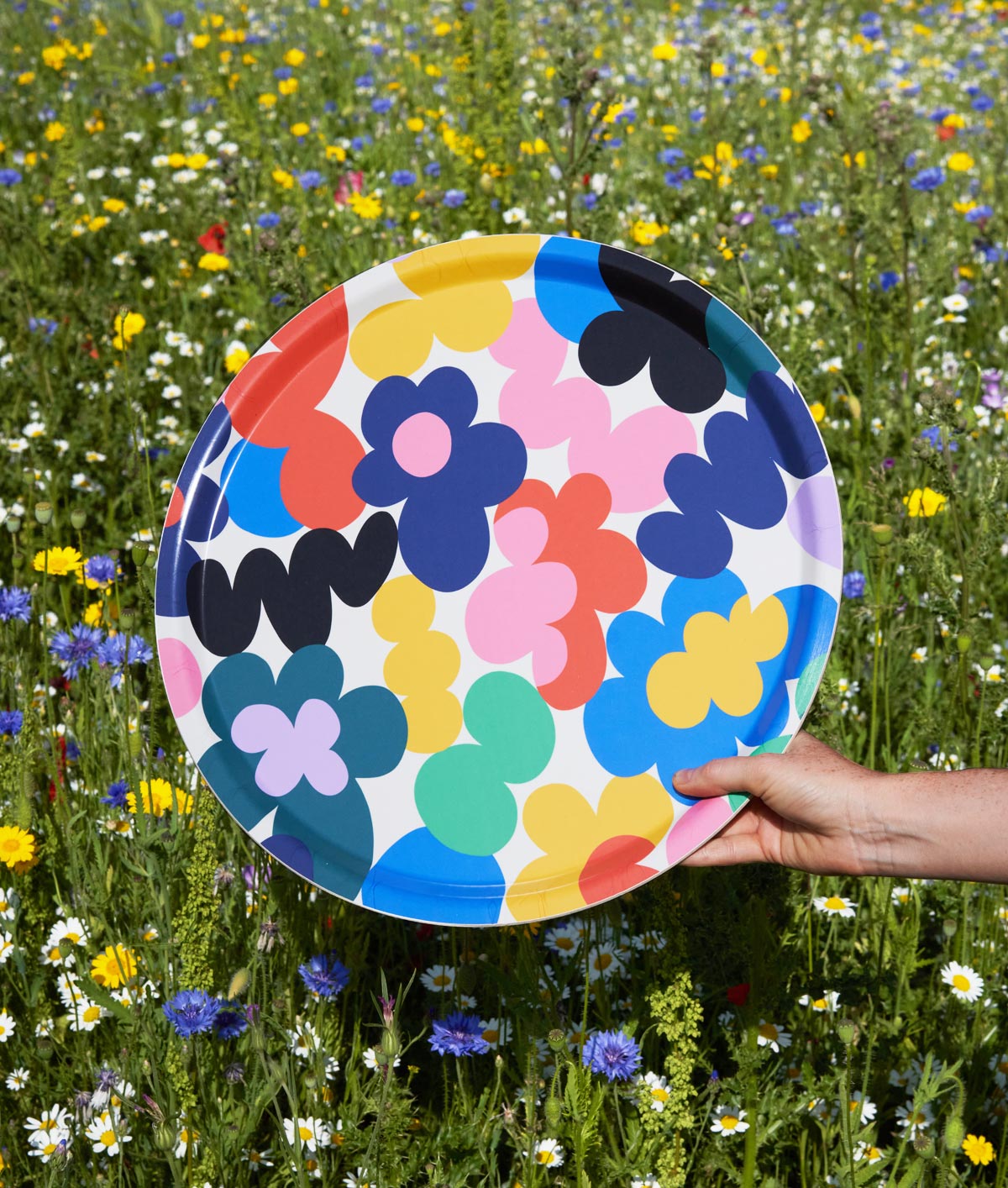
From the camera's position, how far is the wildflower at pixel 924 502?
2.17 meters

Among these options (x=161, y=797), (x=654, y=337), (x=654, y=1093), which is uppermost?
(x=654, y=337)

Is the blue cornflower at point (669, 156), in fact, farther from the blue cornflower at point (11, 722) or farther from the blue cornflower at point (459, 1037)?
the blue cornflower at point (459, 1037)

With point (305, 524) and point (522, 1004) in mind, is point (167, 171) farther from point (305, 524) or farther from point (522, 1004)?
point (522, 1004)

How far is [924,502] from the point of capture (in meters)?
2.23

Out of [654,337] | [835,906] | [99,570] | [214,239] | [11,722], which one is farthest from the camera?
[214,239]

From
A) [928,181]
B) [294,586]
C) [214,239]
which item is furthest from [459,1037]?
[928,181]

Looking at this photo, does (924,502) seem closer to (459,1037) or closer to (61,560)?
(459,1037)

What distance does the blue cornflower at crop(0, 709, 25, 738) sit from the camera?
74.8 inches

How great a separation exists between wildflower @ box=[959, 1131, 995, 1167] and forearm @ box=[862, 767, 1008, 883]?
0.44 meters

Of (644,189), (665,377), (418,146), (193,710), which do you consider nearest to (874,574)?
(665,377)

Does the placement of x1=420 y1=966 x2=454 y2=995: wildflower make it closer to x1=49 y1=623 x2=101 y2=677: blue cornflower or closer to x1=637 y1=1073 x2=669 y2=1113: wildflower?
x1=637 y1=1073 x2=669 y2=1113: wildflower

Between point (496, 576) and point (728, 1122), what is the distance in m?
0.82

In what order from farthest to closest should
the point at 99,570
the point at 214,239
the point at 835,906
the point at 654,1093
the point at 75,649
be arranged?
the point at 214,239 → the point at 99,570 → the point at 75,649 → the point at 835,906 → the point at 654,1093

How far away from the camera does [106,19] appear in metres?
6.36
